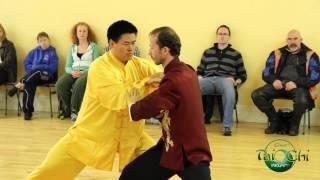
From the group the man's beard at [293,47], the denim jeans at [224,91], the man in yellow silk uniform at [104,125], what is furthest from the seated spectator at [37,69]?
the man in yellow silk uniform at [104,125]

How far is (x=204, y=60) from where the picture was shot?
780 cm

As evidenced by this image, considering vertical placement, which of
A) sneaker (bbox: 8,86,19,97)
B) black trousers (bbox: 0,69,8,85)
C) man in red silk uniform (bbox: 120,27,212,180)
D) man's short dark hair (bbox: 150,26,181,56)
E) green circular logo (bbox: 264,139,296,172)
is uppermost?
man's short dark hair (bbox: 150,26,181,56)

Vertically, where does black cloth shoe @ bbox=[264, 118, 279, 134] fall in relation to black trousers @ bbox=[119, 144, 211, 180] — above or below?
below

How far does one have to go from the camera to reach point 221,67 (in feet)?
25.0

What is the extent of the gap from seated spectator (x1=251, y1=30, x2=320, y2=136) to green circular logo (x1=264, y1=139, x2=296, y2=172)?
0.58 m

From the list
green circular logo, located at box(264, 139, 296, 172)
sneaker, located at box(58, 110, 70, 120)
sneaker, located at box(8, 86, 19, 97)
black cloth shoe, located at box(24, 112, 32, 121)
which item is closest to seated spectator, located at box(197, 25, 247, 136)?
green circular logo, located at box(264, 139, 296, 172)

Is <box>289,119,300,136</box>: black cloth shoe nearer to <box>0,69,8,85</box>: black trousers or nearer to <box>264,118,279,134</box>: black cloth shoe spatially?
<box>264,118,279,134</box>: black cloth shoe

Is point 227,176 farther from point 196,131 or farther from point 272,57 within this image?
point 272,57

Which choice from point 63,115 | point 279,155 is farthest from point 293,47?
point 63,115

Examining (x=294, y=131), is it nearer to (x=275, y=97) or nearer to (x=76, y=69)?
(x=275, y=97)

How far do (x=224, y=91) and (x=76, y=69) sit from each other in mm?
2397

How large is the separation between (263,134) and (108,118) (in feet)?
13.0

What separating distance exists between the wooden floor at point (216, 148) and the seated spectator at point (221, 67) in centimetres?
63

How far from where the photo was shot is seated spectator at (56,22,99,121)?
25.2ft
